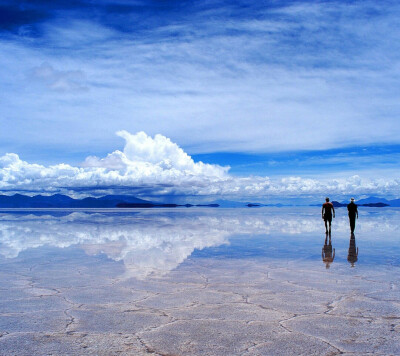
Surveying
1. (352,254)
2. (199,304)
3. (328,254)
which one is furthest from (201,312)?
(352,254)

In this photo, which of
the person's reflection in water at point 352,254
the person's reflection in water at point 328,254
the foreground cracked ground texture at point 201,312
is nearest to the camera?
the foreground cracked ground texture at point 201,312

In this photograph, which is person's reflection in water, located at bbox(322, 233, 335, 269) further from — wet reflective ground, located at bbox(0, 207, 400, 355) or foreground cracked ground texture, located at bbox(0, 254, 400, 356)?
foreground cracked ground texture, located at bbox(0, 254, 400, 356)

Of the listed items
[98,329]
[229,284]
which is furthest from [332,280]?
[98,329]

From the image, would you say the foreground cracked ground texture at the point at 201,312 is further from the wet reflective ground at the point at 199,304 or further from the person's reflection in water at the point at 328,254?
the person's reflection in water at the point at 328,254

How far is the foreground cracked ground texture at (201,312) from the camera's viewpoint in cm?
460

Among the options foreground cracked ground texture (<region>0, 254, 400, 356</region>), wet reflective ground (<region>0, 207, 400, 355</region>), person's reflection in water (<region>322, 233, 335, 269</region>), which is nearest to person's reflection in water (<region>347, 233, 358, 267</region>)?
wet reflective ground (<region>0, 207, 400, 355</region>)

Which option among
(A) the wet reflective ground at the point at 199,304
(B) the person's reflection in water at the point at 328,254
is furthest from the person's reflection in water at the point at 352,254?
(B) the person's reflection in water at the point at 328,254

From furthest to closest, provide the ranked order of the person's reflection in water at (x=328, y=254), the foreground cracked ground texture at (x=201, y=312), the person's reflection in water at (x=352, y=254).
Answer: the person's reflection in water at (x=352, y=254)
the person's reflection in water at (x=328, y=254)
the foreground cracked ground texture at (x=201, y=312)

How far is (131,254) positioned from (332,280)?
6.38m

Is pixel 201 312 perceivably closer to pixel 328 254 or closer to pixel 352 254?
pixel 328 254

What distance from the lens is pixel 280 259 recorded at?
37.5ft

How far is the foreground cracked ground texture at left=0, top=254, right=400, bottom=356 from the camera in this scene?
15.1 ft

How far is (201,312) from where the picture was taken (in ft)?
19.6

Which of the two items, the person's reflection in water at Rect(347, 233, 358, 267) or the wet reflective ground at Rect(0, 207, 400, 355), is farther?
the person's reflection in water at Rect(347, 233, 358, 267)
